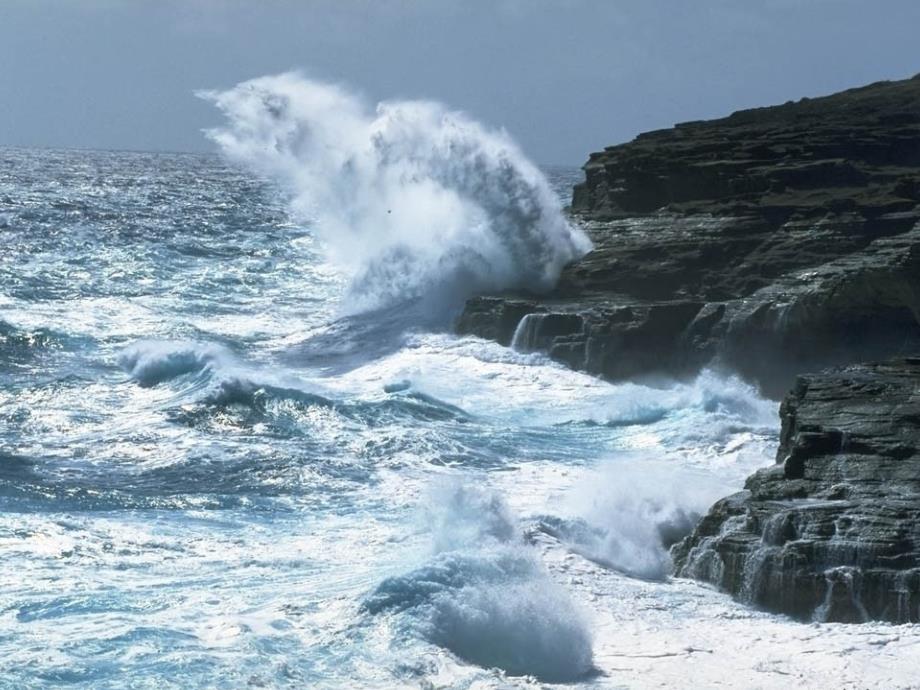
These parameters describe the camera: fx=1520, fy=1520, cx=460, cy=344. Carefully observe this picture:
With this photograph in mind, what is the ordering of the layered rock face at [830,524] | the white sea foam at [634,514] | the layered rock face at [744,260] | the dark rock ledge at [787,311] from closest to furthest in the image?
the layered rock face at [830,524]
the dark rock ledge at [787,311]
the white sea foam at [634,514]
the layered rock face at [744,260]

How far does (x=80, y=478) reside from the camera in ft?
53.7

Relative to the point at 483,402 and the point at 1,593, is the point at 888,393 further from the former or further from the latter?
the point at 1,593

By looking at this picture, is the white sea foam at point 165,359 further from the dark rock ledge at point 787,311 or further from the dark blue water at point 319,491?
the dark rock ledge at point 787,311

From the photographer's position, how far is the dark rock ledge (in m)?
12.5

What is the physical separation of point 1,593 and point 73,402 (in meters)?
8.61

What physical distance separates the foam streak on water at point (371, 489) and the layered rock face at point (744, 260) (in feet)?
2.61

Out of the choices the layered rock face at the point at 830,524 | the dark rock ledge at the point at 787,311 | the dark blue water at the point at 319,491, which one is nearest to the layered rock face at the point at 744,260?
the dark rock ledge at the point at 787,311

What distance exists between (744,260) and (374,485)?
1031cm

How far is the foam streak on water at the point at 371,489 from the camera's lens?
11156 millimetres

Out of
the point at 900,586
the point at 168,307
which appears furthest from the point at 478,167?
the point at 900,586

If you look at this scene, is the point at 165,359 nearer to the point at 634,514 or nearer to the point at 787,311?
the point at 787,311

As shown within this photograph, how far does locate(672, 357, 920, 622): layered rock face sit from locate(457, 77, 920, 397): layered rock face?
6.61m

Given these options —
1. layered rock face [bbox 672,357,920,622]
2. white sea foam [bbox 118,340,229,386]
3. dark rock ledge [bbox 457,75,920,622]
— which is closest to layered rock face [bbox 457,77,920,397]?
dark rock ledge [bbox 457,75,920,622]

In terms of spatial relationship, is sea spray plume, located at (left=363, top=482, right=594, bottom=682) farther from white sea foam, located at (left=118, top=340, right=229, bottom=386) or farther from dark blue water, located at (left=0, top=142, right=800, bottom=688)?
white sea foam, located at (left=118, top=340, right=229, bottom=386)
